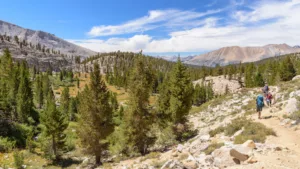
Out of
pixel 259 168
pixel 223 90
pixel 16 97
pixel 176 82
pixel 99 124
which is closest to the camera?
pixel 259 168

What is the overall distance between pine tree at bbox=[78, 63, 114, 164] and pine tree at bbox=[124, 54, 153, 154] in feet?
8.45

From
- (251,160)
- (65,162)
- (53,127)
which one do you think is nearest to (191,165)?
(251,160)

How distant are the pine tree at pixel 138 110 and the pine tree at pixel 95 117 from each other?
8.45 ft

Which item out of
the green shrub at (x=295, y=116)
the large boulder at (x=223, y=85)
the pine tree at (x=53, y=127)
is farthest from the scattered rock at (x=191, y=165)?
the large boulder at (x=223, y=85)

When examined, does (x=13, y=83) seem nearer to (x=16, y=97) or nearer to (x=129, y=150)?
(x=16, y=97)

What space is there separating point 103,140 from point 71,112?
154 ft

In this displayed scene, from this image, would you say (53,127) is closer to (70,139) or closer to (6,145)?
(6,145)

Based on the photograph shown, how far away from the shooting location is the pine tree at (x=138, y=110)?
24047mm

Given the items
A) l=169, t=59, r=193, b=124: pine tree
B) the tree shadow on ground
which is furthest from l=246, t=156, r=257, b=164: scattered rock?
the tree shadow on ground

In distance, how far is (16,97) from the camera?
50719mm

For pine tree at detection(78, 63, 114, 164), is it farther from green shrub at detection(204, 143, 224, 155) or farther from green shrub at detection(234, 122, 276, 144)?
green shrub at detection(234, 122, 276, 144)

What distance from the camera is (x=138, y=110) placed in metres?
24.0

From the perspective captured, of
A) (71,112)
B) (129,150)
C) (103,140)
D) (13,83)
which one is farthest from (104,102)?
(71,112)

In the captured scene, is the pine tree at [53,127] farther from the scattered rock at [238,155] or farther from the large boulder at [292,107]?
the large boulder at [292,107]
